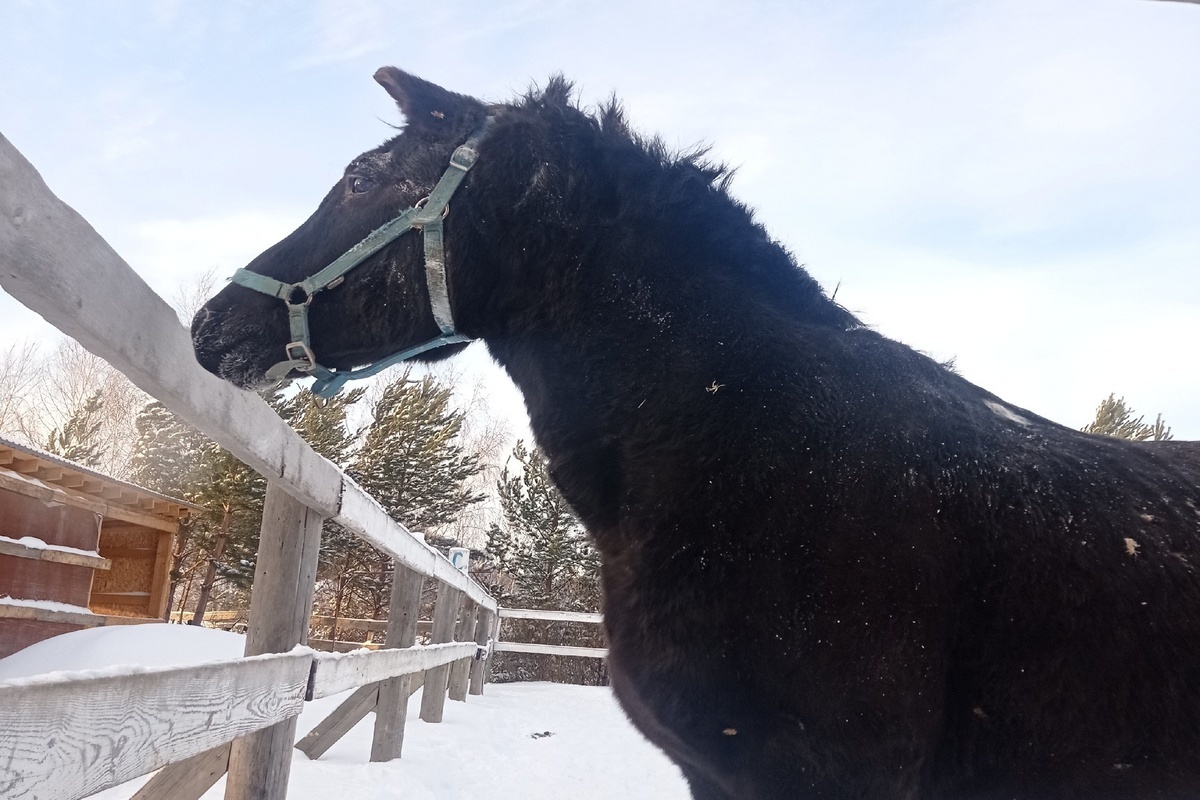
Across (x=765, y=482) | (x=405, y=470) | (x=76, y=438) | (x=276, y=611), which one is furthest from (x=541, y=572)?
(x=765, y=482)

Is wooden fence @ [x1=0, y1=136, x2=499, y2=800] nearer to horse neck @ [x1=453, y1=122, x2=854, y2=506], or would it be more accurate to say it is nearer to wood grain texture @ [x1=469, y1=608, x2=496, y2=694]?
horse neck @ [x1=453, y1=122, x2=854, y2=506]

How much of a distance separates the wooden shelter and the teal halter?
605 centimetres

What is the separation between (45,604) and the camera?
7516 mm

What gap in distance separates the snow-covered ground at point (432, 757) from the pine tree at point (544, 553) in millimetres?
12183

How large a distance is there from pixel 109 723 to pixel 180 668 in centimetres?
26

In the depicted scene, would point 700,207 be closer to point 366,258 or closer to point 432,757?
point 366,258

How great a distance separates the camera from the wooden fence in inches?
44.5

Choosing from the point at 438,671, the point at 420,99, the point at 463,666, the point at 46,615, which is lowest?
the point at 463,666

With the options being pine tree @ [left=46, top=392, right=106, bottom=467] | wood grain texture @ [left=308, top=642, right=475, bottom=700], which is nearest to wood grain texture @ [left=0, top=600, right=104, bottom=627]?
wood grain texture @ [left=308, top=642, right=475, bottom=700]

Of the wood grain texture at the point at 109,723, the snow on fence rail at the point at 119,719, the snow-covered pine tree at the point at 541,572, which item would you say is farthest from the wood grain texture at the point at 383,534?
the snow-covered pine tree at the point at 541,572

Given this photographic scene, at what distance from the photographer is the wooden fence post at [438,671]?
727cm

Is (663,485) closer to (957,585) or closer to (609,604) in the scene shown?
(609,604)

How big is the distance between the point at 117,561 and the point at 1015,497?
12149 mm

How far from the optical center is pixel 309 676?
2.73 metres
